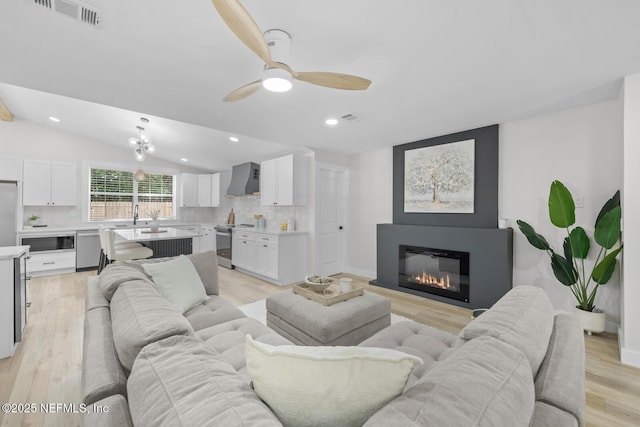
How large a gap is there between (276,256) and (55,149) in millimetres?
5542

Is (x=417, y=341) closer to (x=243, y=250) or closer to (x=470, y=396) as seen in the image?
(x=470, y=396)

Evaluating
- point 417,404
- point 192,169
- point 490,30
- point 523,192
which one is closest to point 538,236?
point 523,192

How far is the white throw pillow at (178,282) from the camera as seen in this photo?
84.5 inches

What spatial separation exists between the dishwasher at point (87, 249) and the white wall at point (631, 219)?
827 cm

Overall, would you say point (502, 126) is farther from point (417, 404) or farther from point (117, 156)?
point (117, 156)

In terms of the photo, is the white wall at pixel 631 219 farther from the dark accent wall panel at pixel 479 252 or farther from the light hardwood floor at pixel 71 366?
the dark accent wall panel at pixel 479 252

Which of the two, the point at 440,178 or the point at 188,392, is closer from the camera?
the point at 188,392

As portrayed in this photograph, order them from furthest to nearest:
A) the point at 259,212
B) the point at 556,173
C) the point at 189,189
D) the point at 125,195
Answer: the point at 189,189, the point at 125,195, the point at 259,212, the point at 556,173

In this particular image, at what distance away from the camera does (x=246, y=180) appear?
6.22m

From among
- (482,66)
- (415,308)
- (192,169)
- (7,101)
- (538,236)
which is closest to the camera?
(482,66)

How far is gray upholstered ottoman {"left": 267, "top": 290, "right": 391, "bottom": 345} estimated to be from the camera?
2.08 metres

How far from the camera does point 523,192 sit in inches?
134

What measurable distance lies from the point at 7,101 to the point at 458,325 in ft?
25.7

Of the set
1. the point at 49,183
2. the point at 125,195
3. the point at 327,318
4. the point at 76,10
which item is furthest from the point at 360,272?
the point at 49,183
